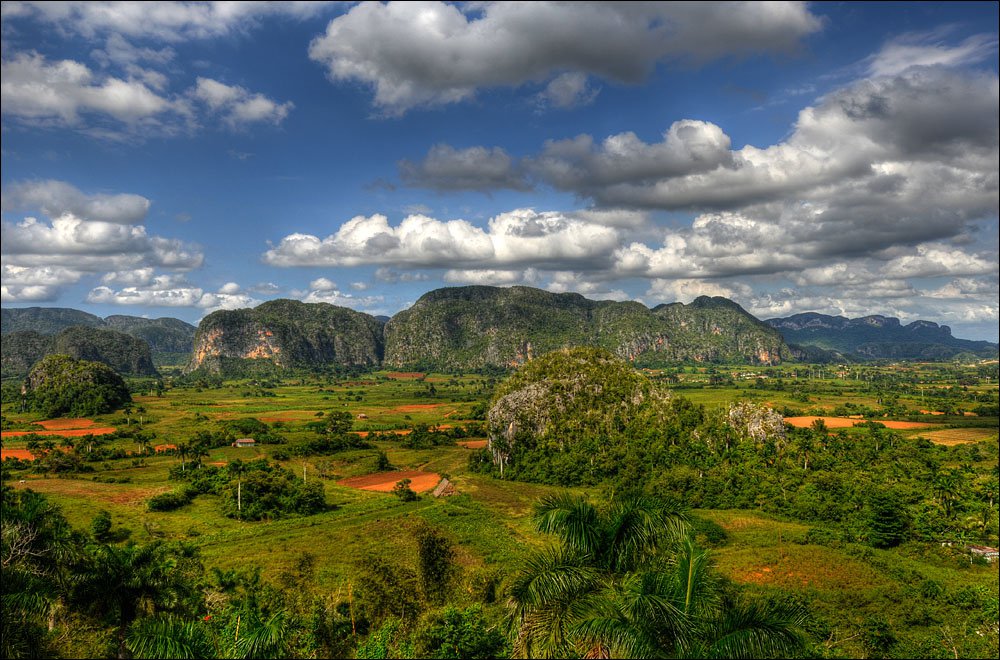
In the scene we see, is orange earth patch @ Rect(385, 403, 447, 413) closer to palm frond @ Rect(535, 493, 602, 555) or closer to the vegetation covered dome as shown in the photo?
the vegetation covered dome

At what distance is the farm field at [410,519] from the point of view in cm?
3541

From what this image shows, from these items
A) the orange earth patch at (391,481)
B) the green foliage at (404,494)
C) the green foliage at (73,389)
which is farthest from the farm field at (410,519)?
the green foliage at (73,389)

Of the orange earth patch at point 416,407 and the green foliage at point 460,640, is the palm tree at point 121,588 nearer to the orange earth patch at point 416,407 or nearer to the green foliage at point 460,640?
the green foliage at point 460,640

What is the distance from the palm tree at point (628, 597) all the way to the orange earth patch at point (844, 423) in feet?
325

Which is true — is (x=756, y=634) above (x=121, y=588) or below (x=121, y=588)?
above

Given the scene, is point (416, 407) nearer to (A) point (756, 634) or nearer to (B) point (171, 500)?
(B) point (171, 500)

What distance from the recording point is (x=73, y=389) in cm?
13212

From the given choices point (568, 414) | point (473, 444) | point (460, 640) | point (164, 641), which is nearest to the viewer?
point (164, 641)

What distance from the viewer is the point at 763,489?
57969mm

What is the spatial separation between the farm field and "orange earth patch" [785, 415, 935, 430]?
716 millimetres

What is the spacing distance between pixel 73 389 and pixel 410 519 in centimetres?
12967

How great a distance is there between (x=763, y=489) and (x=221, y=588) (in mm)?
53549

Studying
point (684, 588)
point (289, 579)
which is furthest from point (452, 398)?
point (684, 588)

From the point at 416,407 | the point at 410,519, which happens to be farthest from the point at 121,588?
the point at 416,407
